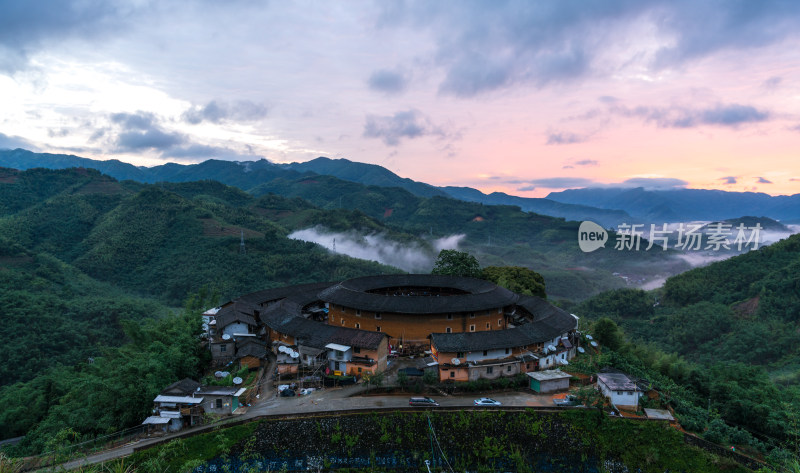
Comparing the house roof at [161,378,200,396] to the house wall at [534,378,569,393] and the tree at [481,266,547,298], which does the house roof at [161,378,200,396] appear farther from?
the tree at [481,266,547,298]

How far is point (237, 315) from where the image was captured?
3772 centimetres

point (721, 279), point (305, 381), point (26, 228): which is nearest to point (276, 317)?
point (305, 381)

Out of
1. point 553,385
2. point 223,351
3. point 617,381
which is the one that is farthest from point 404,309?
point 617,381

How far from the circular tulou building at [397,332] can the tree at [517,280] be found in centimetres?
602

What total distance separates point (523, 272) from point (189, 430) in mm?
40258

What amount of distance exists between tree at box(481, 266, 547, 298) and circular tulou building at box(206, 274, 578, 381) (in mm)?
6023

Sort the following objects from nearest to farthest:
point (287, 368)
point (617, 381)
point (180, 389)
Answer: point (180, 389) < point (617, 381) < point (287, 368)

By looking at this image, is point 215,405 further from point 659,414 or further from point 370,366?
point 659,414

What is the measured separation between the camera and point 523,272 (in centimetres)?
5359

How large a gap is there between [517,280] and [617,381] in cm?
2408

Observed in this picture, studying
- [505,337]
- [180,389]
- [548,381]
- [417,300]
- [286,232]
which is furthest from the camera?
[286,232]

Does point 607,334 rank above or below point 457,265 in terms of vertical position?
below

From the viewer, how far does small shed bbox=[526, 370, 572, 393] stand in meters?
29.4

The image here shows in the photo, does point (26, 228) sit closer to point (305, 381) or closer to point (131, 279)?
point (131, 279)
